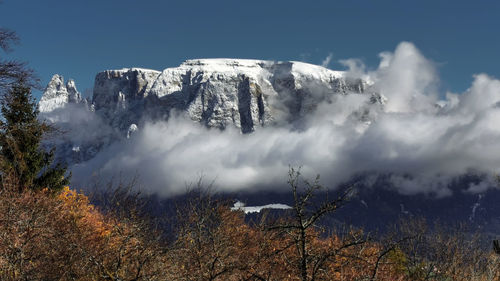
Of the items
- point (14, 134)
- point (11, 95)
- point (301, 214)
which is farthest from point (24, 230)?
point (301, 214)

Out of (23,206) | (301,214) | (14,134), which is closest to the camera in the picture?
(301,214)

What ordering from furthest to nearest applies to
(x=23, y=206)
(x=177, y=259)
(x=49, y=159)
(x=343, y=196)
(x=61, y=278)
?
(x=49, y=159)
(x=23, y=206)
(x=177, y=259)
(x=61, y=278)
(x=343, y=196)

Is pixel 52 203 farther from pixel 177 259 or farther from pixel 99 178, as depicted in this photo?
pixel 177 259

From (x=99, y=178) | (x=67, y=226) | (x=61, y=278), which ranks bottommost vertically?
(x=61, y=278)

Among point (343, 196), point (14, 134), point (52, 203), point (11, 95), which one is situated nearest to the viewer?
point (343, 196)

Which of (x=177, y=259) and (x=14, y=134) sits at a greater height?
(x=14, y=134)

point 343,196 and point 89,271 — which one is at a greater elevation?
point 343,196

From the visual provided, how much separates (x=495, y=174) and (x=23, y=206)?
28.2 metres

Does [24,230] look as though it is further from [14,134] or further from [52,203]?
[14,134]

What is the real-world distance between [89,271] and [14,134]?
23.2ft

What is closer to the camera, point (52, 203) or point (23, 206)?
point (23, 206)

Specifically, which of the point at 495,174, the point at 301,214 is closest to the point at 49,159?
the point at 301,214

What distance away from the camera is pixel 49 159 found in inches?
1288

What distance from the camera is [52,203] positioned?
25.3 meters
